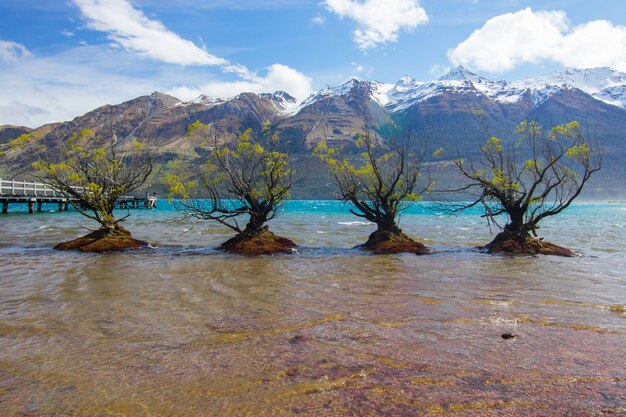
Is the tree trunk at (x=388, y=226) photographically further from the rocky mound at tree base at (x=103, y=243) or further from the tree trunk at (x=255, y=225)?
the rocky mound at tree base at (x=103, y=243)

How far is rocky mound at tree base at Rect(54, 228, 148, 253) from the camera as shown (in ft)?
74.1

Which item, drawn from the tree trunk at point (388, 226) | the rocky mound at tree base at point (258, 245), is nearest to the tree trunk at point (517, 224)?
the tree trunk at point (388, 226)

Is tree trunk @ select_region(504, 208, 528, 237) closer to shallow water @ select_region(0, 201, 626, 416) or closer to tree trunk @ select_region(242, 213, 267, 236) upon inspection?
shallow water @ select_region(0, 201, 626, 416)

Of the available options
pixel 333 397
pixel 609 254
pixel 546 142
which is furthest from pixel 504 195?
pixel 333 397

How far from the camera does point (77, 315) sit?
9.67 meters

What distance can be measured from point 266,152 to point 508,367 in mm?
19361

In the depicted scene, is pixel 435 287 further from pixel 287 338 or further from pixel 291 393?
pixel 291 393

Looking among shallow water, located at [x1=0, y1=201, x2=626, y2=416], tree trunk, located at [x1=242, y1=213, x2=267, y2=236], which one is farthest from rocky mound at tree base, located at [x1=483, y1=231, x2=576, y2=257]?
tree trunk, located at [x1=242, y1=213, x2=267, y2=236]

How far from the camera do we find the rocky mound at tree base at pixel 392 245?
23.0m

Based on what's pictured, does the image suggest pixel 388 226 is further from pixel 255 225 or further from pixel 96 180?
pixel 96 180

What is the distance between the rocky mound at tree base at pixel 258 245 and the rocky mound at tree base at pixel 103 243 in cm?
547

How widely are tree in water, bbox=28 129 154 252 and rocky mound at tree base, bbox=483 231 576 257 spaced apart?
2076cm

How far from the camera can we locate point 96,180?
81.5ft

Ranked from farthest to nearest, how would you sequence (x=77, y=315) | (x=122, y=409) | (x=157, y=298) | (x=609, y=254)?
(x=609, y=254) → (x=157, y=298) → (x=77, y=315) → (x=122, y=409)
